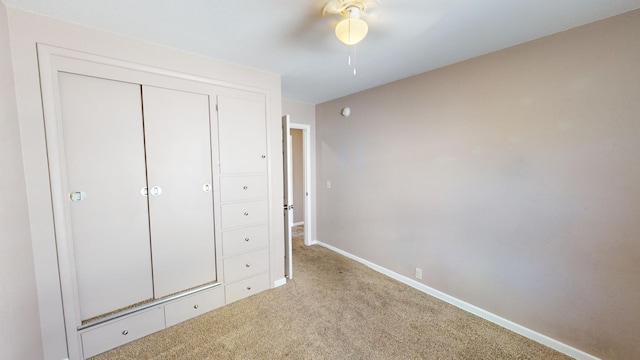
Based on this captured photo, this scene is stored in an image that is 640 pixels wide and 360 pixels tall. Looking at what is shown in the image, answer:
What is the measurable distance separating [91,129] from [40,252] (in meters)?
0.89

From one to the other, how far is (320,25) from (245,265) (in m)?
2.34

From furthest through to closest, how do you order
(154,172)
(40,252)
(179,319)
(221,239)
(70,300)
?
(221,239), (179,319), (154,172), (70,300), (40,252)

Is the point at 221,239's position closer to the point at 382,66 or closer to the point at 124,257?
the point at 124,257

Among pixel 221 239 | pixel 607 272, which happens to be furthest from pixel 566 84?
pixel 221 239

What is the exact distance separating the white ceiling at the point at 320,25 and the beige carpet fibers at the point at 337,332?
7.92 feet

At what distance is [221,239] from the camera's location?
7.64 ft

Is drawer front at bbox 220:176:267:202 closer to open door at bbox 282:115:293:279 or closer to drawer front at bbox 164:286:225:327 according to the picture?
open door at bbox 282:115:293:279

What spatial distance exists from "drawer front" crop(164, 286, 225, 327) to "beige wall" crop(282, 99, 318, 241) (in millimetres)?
1974

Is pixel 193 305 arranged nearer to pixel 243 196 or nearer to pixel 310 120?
pixel 243 196

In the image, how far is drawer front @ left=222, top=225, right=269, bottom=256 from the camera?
7.77 ft

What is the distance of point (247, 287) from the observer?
99.3 inches

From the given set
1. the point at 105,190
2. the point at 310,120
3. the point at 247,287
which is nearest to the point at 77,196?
the point at 105,190

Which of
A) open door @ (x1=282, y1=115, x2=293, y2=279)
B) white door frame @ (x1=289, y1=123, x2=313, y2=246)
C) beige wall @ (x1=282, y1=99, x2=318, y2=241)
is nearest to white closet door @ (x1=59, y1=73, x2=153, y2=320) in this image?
open door @ (x1=282, y1=115, x2=293, y2=279)

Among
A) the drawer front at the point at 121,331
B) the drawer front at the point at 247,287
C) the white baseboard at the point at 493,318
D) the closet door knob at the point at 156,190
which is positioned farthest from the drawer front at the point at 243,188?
the white baseboard at the point at 493,318
